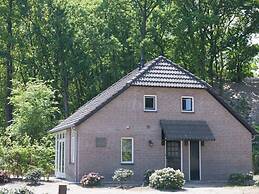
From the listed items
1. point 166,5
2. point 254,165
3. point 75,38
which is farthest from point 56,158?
point 166,5

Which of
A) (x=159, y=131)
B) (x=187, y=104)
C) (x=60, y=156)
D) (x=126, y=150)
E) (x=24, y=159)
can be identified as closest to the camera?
(x=126, y=150)

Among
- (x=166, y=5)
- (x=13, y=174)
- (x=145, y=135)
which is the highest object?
(x=166, y=5)

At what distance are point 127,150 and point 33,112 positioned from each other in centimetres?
1365

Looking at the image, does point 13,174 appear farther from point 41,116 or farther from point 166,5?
point 166,5

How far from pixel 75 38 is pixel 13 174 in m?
21.6

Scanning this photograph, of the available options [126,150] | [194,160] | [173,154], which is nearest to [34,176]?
[126,150]

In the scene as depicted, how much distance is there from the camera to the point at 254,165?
123 feet

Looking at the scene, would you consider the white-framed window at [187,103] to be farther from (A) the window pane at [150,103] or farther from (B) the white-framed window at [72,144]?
(B) the white-framed window at [72,144]

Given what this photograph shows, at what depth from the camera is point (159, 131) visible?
31.2 meters

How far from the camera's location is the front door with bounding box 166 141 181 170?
31172 millimetres

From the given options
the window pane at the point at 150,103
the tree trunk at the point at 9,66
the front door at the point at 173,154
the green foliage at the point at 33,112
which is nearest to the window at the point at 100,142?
the window pane at the point at 150,103

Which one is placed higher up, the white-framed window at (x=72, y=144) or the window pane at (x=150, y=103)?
the window pane at (x=150, y=103)

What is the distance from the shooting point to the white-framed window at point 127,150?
3058 cm

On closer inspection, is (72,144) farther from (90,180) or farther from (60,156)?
(90,180)
